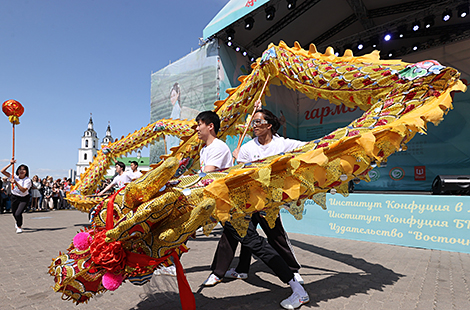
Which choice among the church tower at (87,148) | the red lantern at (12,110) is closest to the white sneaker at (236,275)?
the red lantern at (12,110)

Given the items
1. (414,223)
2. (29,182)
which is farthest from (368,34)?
(29,182)

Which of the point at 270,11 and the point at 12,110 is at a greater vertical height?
the point at 270,11

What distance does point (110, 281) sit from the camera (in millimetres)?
1488

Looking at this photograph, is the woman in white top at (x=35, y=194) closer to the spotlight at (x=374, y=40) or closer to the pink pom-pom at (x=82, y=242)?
the pink pom-pom at (x=82, y=242)

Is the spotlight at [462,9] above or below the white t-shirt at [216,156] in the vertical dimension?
above

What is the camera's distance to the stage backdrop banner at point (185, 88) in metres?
9.68

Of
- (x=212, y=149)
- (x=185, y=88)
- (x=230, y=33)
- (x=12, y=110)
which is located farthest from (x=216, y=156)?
(x=185, y=88)

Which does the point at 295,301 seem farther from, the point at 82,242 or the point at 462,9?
the point at 462,9

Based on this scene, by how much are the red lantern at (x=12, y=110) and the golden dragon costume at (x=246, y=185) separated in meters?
5.35

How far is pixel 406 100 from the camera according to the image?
211 centimetres

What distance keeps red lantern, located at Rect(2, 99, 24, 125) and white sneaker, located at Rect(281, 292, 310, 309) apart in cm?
623

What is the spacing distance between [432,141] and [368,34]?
4746 millimetres

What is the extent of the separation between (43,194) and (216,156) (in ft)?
49.0

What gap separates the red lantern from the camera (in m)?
5.59
